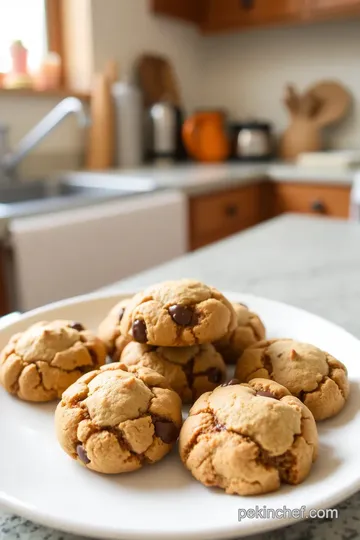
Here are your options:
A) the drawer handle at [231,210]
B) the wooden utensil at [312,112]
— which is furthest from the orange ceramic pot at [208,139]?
the drawer handle at [231,210]

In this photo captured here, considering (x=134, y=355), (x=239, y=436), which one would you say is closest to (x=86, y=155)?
(x=134, y=355)

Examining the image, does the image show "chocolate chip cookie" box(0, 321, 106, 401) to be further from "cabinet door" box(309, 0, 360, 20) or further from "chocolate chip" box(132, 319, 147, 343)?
"cabinet door" box(309, 0, 360, 20)

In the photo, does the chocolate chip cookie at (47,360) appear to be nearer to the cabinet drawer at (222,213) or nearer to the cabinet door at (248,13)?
the cabinet drawer at (222,213)

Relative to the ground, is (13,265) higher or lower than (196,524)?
lower

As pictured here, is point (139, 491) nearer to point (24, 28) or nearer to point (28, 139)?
point (28, 139)

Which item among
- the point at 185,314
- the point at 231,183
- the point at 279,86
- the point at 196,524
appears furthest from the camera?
the point at 279,86

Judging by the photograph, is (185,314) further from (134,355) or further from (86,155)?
(86,155)
